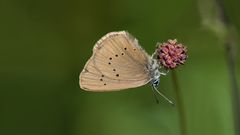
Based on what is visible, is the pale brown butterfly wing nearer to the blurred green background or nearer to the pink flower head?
the pink flower head

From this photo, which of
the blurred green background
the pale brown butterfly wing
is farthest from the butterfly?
the blurred green background

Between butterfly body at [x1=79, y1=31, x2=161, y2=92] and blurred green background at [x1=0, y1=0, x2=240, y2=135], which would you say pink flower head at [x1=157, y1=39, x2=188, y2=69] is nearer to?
butterfly body at [x1=79, y1=31, x2=161, y2=92]

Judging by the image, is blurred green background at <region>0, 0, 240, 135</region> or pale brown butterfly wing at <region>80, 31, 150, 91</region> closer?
pale brown butterfly wing at <region>80, 31, 150, 91</region>

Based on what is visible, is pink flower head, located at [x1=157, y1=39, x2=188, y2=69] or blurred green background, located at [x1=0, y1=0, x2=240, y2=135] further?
blurred green background, located at [x1=0, y1=0, x2=240, y2=135]

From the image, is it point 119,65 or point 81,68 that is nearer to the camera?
point 119,65

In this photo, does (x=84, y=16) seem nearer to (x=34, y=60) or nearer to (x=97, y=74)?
(x=34, y=60)

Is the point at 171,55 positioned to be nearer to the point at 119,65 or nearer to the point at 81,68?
the point at 119,65

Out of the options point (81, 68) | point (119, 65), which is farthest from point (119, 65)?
point (81, 68)

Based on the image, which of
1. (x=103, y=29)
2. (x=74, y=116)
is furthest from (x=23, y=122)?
(x=103, y=29)
